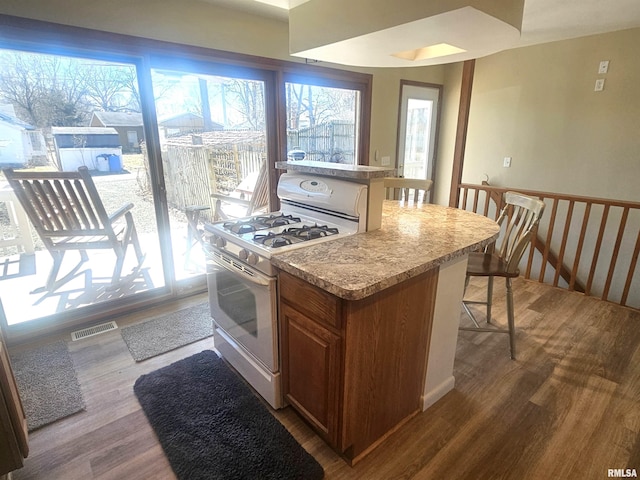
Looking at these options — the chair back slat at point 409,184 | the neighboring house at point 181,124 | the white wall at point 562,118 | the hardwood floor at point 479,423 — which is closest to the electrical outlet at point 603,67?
the white wall at point 562,118

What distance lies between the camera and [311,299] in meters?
1.39

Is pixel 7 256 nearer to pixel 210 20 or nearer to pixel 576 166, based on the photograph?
pixel 210 20

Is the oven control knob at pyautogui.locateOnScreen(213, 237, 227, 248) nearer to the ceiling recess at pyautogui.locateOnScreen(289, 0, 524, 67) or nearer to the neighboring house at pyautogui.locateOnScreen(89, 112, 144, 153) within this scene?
the ceiling recess at pyautogui.locateOnScreen(289, 0, 524, 67)

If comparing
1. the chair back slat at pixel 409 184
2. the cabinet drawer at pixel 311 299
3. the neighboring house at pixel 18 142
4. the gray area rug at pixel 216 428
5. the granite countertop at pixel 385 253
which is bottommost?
the gray area rug at pixel 216 428

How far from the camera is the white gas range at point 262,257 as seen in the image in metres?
1.61

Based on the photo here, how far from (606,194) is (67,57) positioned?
5.07 meters

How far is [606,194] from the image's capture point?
375 cm

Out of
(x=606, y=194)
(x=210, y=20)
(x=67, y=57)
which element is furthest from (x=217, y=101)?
(x=606, y=194)

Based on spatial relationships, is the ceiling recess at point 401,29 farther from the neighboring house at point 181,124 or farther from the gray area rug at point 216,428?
the gray area rug at point 216,428

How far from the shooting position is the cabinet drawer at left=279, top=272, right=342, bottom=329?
1296 millimetres

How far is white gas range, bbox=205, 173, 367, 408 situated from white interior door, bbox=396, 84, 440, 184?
9.33 ft

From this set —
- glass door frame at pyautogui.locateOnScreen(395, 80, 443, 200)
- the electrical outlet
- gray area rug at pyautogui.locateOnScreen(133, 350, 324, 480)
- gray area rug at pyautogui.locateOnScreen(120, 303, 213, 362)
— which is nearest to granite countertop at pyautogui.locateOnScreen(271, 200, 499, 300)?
gray area rug at pyautogui.locateOnScreen(133, 350, 324, 480)

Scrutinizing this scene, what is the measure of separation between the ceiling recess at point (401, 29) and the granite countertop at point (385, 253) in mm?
899

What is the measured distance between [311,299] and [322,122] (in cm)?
280
